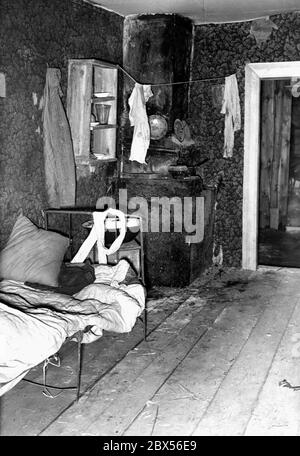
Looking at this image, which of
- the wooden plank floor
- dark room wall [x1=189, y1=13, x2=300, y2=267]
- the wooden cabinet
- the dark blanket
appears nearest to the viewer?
the wooden plank floor

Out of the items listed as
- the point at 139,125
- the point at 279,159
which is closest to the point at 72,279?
the point at 139,125

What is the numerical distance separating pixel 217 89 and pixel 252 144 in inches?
28.8

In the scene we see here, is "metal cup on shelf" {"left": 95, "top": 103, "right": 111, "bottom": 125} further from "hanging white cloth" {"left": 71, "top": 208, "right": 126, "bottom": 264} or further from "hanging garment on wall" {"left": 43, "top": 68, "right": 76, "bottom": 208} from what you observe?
"hanging white cloth" {"left": 71, "top": 208, "right": 126, "bottom": 264}

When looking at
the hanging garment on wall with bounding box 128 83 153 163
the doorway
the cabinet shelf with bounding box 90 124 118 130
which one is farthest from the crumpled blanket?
the doorway

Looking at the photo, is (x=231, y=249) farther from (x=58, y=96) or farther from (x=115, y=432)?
(x=115, y=432)

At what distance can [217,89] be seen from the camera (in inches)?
245

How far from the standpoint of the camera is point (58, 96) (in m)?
4.34

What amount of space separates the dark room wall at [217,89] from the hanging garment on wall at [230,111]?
0.08 m

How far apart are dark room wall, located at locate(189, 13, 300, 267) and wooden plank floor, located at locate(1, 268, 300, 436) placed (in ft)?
4.54

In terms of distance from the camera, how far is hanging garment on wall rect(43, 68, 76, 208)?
169 inches

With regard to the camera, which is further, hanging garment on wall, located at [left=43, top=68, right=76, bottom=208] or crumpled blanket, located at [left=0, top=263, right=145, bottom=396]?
hanging garment on wall, located at [left=43, top=68, right=76, bottom=208]

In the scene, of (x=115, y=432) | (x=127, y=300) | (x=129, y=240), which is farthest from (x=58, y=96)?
(x=115, y=432)

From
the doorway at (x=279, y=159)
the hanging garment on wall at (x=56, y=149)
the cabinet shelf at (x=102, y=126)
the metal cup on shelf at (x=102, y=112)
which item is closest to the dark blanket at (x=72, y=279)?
the hanging garment on wall at (x=56, y=149)

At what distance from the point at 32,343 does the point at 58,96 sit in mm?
2297
